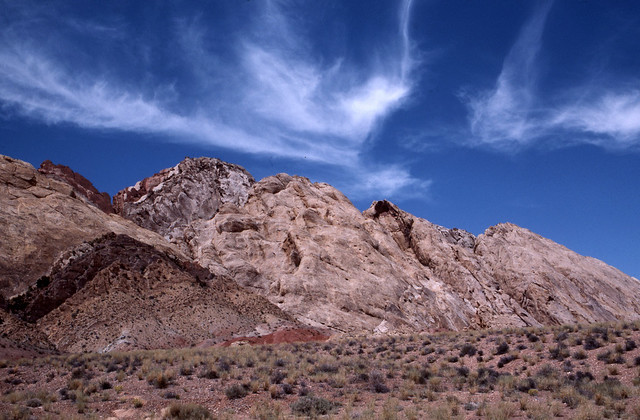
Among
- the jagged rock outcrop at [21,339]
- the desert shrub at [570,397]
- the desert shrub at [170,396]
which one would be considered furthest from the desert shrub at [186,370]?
the desert shrub at [570,397]

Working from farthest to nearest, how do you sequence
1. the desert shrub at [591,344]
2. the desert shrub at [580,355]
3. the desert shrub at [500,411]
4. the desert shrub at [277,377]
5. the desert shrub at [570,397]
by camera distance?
the desert shrub at [591,344]
the desert shrub at [580,355]
the desert shrub at [277,377]
the desert shrub at [570,397]
the desert shrub at [500,411]

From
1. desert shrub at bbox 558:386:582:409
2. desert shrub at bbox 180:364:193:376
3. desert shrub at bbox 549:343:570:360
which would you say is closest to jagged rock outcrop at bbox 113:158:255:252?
desert shrub at bbox 180:364:193:376

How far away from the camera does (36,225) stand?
4178 cm

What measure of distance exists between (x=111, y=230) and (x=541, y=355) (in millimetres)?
41296

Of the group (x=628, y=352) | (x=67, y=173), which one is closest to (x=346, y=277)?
(x=628, y=352)

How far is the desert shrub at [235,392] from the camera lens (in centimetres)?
1503

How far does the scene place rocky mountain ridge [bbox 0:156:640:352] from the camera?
35.4 meters

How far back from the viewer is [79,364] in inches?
811

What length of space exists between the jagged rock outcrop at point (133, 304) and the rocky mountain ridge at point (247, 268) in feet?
0.44

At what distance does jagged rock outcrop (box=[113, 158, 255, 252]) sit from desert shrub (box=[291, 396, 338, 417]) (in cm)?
4493

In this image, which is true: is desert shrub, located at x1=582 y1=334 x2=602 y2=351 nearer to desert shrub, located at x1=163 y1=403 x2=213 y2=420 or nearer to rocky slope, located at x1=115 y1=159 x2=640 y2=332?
desert shrub, located at x1=163 y1=403 x2=213 y2=420

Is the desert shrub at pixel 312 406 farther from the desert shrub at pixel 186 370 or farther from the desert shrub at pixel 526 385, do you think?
the desert shrub at pixel 526 385

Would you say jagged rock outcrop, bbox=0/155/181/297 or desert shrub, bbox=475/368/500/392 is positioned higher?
jagged rock outcrop, bbox=0/155/181/297

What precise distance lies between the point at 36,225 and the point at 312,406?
38.0 meters
